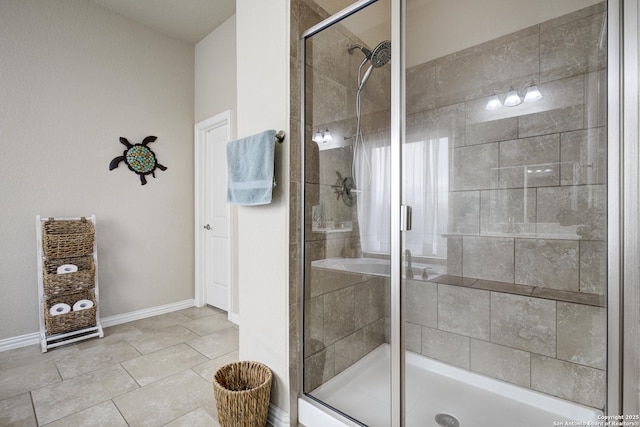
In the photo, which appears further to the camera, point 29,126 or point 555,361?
point 29,126

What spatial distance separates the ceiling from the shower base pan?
11.0 ft

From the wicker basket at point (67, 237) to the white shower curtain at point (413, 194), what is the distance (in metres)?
2.55

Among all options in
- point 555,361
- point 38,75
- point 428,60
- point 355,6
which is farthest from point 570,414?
point 38,75

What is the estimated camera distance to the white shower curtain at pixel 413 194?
1533 millimetres

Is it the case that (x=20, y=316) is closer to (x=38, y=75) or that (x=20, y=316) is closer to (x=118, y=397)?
(x=118, y=397)

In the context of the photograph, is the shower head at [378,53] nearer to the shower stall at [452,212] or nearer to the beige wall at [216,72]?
the shower stall at [452,212]

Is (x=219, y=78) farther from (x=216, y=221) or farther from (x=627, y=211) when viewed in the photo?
(x=627, y=211)

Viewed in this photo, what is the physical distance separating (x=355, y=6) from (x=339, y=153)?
0.73 meters

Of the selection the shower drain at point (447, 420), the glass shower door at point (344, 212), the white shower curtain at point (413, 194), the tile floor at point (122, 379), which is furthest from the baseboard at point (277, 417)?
the white shower curtain at point (413, 194)

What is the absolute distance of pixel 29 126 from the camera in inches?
99.7

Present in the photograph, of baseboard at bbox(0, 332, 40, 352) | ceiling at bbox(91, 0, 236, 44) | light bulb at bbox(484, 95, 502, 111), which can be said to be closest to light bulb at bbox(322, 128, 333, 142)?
light bulb at bbox(484, 95, 502, 111)

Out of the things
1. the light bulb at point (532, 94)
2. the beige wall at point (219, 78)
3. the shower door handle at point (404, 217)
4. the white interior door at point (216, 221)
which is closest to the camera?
the shower door handle at point (404, 217)

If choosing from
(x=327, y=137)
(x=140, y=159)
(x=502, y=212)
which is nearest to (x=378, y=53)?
(x=327, y=137)

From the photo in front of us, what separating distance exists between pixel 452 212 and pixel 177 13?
3231 mm
